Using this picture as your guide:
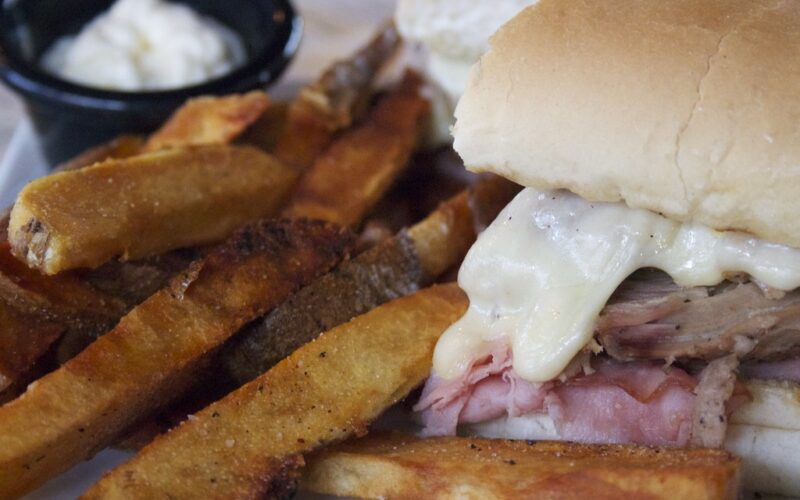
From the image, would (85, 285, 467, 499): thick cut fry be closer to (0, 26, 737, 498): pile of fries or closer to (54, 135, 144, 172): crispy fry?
(0, 26, 737, 498): pile of fries

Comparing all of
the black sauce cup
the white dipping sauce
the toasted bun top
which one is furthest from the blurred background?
the toasted bun top

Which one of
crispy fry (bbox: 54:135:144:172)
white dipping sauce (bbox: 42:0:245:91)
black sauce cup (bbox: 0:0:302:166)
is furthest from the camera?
white dipping sauce (bbox: 42:0:245:91)

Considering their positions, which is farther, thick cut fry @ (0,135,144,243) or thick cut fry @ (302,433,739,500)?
thick cut fry @ (0,135,144,243)

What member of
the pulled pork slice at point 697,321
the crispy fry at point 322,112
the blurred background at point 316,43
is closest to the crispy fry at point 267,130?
the crispy fry at point 322,112

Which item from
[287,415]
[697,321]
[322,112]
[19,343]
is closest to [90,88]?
[322,112]

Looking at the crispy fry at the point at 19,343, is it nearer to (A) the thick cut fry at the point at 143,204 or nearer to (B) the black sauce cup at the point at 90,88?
(A) the thick cut fry at the point at 143,204

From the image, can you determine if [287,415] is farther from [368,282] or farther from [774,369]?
[774,369]
